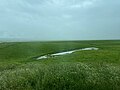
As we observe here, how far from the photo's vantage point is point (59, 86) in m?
10.8

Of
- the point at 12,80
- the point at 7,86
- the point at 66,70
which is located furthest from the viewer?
the point at 66,70

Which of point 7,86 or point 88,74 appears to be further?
point 88,74

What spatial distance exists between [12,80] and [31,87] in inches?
54.4

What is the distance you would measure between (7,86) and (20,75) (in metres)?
1.89

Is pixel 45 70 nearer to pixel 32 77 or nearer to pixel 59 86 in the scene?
pixel 32 77

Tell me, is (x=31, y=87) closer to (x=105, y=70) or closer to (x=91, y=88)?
(x=91, y=88)

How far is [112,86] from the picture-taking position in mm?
10750

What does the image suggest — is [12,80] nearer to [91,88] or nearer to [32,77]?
[32,77]

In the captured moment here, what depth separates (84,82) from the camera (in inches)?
435

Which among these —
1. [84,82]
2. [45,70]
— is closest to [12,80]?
[45,70]

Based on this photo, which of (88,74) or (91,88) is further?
(88,74)

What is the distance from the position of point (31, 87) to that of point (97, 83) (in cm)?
344

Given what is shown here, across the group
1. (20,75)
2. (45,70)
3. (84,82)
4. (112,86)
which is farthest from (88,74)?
(20,75)

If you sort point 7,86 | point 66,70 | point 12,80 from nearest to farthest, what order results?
point 7,86, point 12,80, point 66,70
